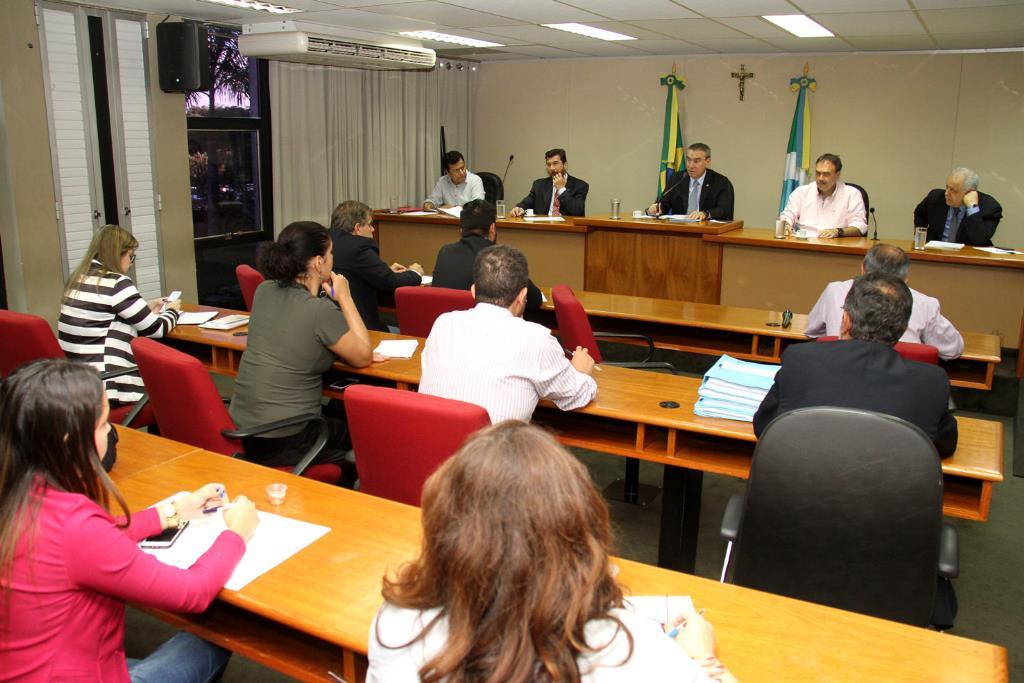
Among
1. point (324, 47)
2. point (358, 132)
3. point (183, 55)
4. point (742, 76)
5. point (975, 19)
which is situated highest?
point (975, 19)

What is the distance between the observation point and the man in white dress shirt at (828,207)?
6141mm

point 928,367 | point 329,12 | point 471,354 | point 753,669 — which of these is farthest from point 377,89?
point 753,669

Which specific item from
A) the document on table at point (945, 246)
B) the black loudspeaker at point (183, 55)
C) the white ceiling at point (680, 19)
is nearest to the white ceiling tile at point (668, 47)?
the white ceiling at point (680, 19)

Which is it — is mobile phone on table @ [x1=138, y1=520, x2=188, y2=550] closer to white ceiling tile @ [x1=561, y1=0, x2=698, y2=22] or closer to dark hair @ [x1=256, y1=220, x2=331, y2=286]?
dark hair @ [x1=256, y1=220, x2=331, y2=286]

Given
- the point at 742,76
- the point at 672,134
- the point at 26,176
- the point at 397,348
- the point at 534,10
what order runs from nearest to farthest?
the point at 397,348
the point at 26,176
the point at 534,10
the point at 742,76
the point at 672,134

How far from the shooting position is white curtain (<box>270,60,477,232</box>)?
7.80 metres

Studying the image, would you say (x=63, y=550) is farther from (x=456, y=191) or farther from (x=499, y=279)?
(x=456, y=191)

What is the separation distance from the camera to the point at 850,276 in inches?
232

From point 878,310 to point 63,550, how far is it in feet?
6.65

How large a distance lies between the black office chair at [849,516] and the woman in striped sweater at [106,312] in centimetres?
264

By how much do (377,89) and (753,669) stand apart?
8078mm

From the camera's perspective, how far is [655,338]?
15.9ft

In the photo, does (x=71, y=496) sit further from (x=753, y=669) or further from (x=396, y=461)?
(x=753, y=669)

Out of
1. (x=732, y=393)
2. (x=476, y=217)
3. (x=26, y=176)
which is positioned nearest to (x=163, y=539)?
(x=732, y=393)
